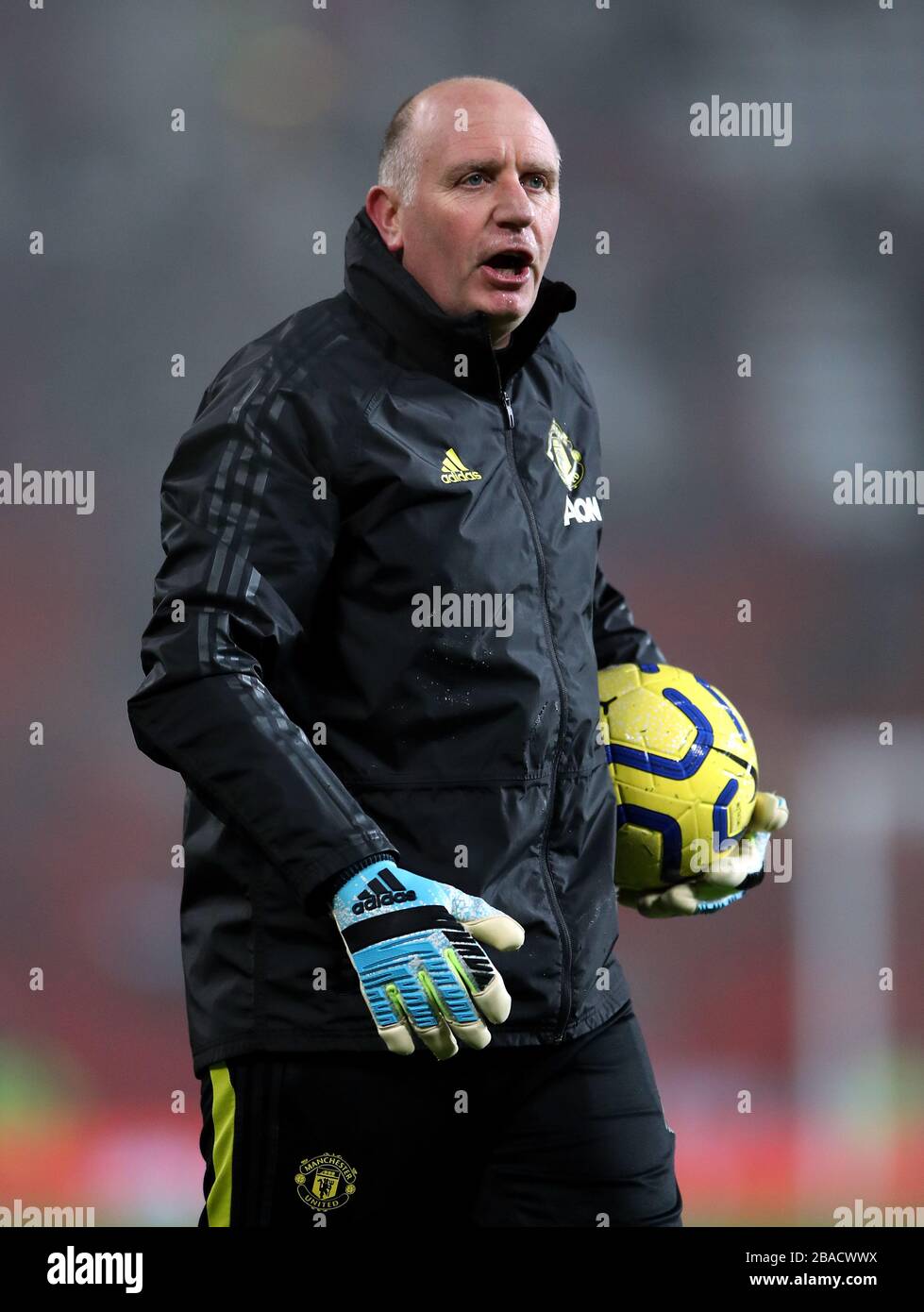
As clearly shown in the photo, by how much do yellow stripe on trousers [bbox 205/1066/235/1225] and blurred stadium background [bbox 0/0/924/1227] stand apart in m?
2.29

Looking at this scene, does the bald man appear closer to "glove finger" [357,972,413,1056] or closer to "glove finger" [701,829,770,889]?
"glove finger" [357,972,413,1056]

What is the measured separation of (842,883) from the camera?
4.50 m

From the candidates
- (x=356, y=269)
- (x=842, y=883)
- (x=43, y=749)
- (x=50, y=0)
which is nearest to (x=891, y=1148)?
(x=842, y=883)

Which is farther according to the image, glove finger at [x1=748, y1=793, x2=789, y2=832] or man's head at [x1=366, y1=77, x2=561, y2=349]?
glove finger at [x1=748, y1=793, x2=789, y2=832]

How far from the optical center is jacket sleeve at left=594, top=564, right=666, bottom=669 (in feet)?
8.00

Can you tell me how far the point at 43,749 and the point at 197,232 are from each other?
147 centimetres

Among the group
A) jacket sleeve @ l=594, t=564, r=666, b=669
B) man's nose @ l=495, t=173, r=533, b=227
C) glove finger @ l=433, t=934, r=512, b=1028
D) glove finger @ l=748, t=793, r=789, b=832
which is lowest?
glove finger @ l=433, t=934, r=512, b=1028

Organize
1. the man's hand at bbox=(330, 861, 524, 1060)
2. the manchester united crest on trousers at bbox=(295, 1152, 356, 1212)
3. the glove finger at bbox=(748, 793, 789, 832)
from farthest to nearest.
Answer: the glove finger at bbox=(748, 793, 789, 832)
the manchester united crest on trousers at bbox=(295, 1152, 356, 1212)
the man's hand at bbox=(330, 861, 524, 1060)

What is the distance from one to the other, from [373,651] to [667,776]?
1.65ft

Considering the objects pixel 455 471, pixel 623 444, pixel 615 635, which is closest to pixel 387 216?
pixel 455 471

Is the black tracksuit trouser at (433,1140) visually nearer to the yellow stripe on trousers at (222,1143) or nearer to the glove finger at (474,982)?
the yellow stripe on trousers at (222,1143)

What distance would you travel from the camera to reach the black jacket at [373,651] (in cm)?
186

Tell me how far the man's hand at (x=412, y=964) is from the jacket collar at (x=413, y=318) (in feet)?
2.10

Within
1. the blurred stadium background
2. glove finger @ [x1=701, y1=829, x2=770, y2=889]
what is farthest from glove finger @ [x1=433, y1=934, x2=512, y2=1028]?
the blurred stadium background
